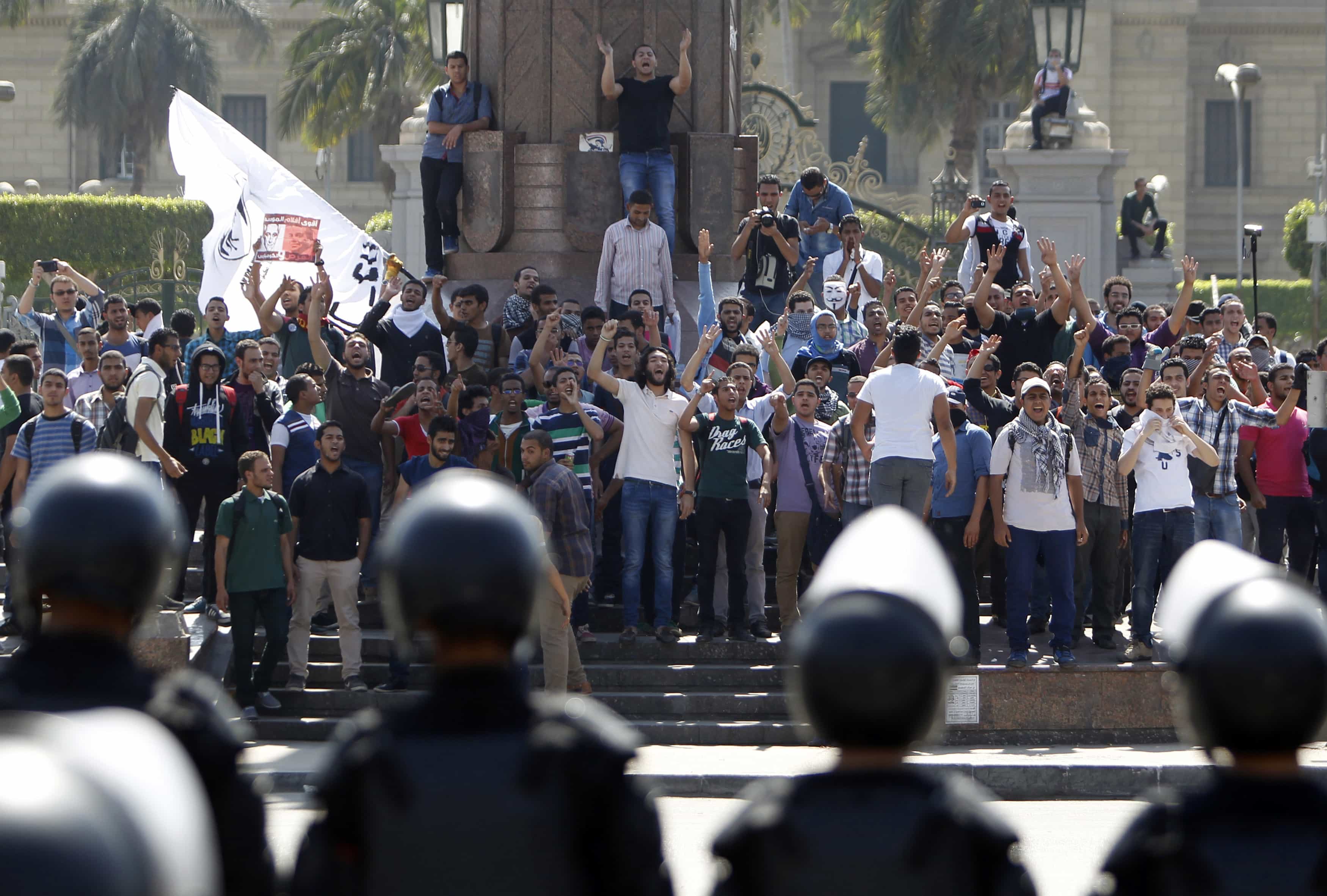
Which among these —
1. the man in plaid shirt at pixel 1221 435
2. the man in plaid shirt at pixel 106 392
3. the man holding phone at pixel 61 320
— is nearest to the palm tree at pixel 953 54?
the man holding phone at pixel 61 320

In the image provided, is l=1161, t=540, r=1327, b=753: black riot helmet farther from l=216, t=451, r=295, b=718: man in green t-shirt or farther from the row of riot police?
l=216, t=451, r=295, b=718: man in green t-shirt

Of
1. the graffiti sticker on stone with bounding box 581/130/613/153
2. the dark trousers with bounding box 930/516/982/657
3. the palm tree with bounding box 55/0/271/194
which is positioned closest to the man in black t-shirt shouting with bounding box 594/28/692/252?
the graffiti sticker on stone with bounding box 581/130/613/153

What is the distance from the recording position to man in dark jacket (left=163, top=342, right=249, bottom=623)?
38.3 ft

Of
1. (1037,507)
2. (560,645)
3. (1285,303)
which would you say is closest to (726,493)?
(560,645)

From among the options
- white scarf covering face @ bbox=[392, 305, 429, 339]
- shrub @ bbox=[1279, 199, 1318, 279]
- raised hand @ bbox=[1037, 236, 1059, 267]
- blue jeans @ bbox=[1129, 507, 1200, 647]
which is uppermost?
shrub @ bbox=[1279, 199, 1318, 279]

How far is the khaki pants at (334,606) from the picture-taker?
431 inches

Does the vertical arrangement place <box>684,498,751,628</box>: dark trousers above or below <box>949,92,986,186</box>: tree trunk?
below

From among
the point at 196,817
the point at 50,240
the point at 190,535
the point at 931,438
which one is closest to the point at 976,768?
the point at 931,438

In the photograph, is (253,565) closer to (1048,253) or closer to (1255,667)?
(1048,253)

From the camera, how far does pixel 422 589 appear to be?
2.49 meters

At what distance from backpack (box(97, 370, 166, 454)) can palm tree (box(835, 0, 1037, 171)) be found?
2950 centimetres

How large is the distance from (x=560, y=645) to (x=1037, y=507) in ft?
9.37

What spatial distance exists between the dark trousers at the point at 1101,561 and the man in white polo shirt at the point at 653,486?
7.77 ft

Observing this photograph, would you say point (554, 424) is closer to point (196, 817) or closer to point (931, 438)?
point (931, 438)
